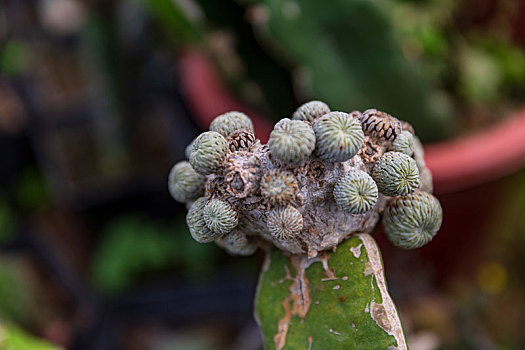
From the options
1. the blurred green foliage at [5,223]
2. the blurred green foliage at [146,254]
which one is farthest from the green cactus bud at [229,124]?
the blurred green foliage at [5,223]

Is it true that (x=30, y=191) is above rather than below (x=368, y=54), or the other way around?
below

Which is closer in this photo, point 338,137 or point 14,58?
point 338,137

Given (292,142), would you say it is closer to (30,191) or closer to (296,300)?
(296,300)

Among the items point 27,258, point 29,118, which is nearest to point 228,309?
point 27,258

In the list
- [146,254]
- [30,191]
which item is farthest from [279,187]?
[30,191]

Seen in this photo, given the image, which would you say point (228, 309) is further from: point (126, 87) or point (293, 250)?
point (293, 250)

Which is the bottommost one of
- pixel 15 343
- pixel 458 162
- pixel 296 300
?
pixel 15 343

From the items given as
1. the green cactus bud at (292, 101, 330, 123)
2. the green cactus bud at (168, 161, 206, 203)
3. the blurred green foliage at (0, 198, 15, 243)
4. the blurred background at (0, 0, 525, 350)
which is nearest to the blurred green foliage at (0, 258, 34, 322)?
the blurred background at (0, 0, 525, 350)
